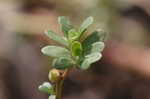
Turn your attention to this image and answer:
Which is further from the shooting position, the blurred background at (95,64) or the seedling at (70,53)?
the blurred background at (95,64)

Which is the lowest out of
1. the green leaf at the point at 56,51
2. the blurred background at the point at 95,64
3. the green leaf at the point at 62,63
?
the blurred background at the point at 95,64

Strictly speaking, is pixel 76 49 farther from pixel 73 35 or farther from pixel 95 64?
pixel 95 64

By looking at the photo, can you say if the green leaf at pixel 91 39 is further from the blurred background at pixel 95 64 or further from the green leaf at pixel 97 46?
the blurred background at pixel 95 64

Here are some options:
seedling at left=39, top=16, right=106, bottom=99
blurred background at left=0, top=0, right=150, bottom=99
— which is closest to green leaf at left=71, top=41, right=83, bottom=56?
seedling at left=39, top=16, right=106, bottom=99

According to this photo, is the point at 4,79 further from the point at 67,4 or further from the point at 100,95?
the point at 67,4

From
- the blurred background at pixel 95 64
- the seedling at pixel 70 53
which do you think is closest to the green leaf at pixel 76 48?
the seedling at pixel 70 53

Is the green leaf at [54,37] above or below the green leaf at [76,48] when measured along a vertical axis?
above

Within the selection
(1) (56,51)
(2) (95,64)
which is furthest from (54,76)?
(2) (95,64)

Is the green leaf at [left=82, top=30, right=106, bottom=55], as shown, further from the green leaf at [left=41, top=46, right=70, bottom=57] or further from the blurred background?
the blurred background
